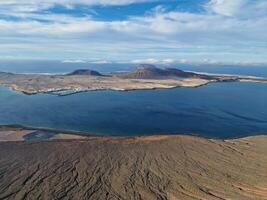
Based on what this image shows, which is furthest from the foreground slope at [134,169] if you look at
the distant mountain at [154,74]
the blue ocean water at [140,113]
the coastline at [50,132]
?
the distant mountain at [154,74]

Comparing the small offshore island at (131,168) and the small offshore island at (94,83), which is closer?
the small offshore island at (131,168)

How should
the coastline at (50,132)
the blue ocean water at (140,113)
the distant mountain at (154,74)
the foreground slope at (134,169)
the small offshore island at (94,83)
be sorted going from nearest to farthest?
the foreground slope at (134,169), the coastline at (50,132), the blue ocean water at (140,113), the small offshore island at (94,83), the distant mountain at (154,74)

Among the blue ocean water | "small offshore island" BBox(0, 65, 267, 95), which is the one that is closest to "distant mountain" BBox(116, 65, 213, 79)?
"small offshore island" BBox(0, 65, 267, 95)

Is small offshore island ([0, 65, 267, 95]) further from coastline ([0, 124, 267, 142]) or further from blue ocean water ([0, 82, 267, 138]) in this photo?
coastline ([0, 124, 267, 142])

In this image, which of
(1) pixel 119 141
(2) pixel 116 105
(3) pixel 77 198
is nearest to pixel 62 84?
(2) pixel 116 105

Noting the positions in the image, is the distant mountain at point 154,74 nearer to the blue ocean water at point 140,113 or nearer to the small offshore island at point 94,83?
→ the small offshore island at point 94,83

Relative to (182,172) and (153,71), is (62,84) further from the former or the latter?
(182,172)

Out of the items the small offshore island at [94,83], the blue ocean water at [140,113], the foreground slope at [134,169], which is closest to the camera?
the foreground slope at [134,169]

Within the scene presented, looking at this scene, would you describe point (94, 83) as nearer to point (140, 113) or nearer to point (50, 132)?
point (140, 113)
